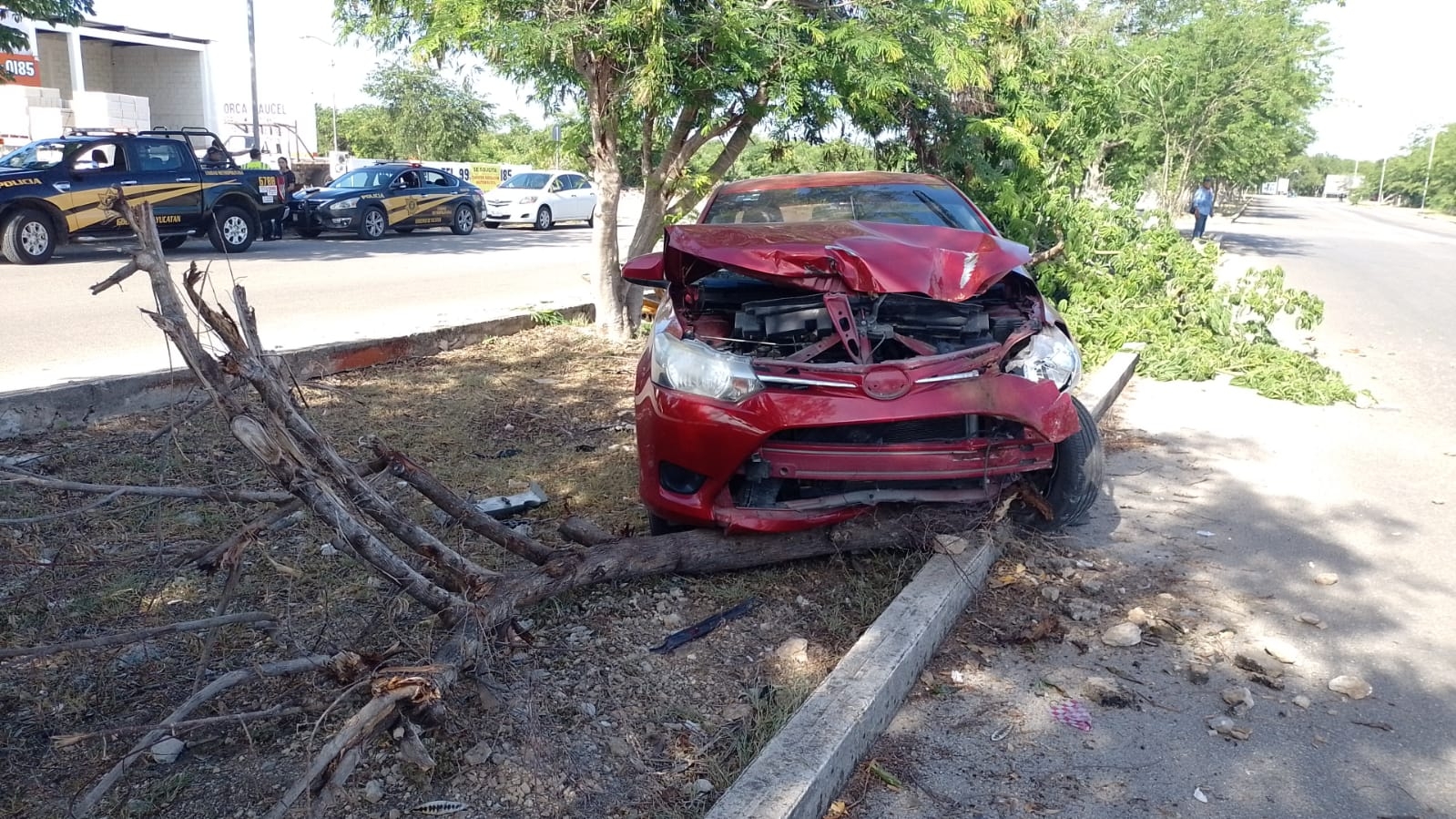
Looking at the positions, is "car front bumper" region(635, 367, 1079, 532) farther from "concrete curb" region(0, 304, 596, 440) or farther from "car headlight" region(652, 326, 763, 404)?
"concrete curb" region(0, 304, 596, 440)

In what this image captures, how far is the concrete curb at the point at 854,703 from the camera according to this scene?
103 inches

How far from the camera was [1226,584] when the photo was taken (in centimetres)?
438

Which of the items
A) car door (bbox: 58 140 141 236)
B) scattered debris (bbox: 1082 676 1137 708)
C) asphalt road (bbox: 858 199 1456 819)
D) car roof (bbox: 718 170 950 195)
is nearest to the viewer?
asphalt road (bbox: 858 199 1456 819)

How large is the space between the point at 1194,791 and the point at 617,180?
7.10 meters

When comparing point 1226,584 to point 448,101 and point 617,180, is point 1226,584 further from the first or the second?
point 448,101

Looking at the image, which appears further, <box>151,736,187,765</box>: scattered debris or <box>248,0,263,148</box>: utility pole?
<box>248,0,263,148</box>: utility pole

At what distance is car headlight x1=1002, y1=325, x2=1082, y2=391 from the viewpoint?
4.22 meters

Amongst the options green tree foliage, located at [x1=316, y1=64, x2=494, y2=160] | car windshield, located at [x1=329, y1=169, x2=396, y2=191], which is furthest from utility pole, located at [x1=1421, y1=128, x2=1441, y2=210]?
car windshield, located at [x1=329, y1=169, x2=396, y2=191]

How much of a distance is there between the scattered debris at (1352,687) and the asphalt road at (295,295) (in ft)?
12.3

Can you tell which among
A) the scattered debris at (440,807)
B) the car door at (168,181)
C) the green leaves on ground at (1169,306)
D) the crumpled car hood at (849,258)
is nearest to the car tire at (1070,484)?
the crumpled car hood at (849,258)

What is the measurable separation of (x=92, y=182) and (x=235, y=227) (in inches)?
105

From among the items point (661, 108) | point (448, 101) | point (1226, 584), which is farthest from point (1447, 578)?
point (448, 101)

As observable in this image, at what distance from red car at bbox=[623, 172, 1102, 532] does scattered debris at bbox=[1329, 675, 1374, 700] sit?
48.1 inches

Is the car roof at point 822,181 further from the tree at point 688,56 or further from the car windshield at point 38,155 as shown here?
the car windshield at point 38,155
